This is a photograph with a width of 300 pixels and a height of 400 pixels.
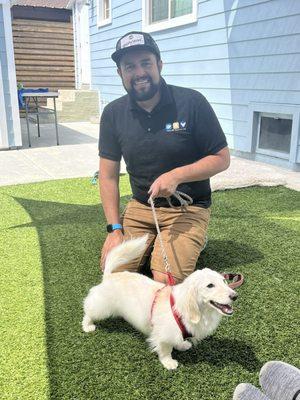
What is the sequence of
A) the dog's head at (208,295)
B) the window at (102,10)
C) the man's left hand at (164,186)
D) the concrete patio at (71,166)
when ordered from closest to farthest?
1. the dog's head at (208,295)
2. the man's left hand at (164,186)
3. the concrete patio at (71,166)
4. the window at (102,10)

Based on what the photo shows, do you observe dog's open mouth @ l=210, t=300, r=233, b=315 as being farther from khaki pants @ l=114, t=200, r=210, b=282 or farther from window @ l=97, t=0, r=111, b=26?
window @ l=97, t=0, r=111, b=26

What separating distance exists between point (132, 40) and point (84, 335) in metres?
1.77

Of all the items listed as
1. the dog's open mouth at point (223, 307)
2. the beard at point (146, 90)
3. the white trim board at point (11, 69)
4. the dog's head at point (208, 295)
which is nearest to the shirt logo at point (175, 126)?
the beard at point (146, 90)

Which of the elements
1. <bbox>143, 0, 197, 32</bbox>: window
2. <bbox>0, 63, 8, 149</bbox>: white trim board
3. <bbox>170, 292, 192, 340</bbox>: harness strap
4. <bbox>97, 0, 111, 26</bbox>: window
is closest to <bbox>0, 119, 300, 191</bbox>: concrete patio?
<bbox>0, 63, 8, 149</bbox>: white trim board

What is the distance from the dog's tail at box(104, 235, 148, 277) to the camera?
2.11 metres

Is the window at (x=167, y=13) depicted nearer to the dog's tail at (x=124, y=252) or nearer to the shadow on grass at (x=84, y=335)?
the shadow on grass at (x=84, y=335)

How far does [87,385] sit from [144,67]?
185 centimetres

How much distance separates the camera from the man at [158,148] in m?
2.59

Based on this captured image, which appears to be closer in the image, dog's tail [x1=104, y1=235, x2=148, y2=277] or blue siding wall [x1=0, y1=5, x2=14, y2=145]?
dog's tail [x1=104, y1=235, x2=148, y2=277]

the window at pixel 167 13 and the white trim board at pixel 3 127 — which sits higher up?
the window at pixel 167 13

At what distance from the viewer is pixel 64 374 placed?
1938 millimetres

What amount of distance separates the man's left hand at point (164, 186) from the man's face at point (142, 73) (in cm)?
62

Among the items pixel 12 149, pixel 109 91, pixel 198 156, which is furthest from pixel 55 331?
pixel 109 91

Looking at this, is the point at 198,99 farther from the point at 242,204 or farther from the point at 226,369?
the point at 242,204
